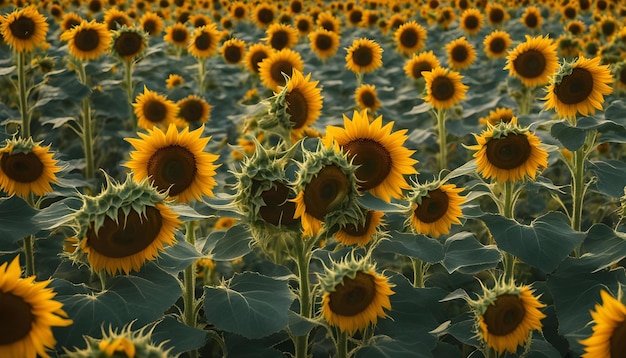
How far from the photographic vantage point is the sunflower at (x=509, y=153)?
2.72 metres

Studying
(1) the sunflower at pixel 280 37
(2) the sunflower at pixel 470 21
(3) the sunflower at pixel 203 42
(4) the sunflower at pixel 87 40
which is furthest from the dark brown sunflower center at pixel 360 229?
(2) the sunflower at pixel 470 21

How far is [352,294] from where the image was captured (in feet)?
7.15

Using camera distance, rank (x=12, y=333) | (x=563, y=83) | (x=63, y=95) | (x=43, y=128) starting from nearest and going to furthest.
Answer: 1. (x=12, y=333)
2. (x=563, y=83)
3. (x=63, y=95)
4. (x=43, y=128)

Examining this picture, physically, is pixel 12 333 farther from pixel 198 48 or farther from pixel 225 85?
pixel 225 85

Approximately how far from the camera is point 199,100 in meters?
5.72

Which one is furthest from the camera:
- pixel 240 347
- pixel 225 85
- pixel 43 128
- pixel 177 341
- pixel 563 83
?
pixel 225 85

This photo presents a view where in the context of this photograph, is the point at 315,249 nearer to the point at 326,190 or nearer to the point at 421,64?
the point at 326,190

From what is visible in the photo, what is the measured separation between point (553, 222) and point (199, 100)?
3.68 m

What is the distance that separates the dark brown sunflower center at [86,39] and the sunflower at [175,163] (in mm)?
3366

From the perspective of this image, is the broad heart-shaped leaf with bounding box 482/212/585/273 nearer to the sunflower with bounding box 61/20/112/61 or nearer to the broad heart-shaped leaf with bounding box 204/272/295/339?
the broad heart-shaped leaf with bounding box 204/272/295/339

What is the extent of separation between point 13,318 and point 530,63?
166 inches

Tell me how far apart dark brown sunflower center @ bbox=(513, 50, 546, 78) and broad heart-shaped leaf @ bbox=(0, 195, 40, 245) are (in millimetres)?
3690

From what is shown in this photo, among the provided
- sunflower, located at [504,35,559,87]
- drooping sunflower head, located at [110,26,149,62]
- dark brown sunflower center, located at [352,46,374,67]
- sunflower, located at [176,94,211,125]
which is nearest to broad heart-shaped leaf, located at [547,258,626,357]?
sunflower, located at [504,35,559,87]

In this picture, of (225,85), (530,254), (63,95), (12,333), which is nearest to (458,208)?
(530,254)
